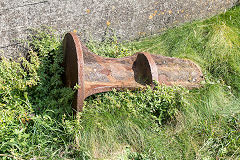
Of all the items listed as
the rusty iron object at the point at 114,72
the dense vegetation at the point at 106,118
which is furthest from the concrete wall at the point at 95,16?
the rusty iron object at the point at 114,72

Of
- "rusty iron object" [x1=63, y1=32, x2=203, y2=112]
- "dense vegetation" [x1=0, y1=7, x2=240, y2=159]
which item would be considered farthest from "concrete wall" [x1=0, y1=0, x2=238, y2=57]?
"rusty iron object" [x1=63, y1=32, x2=203, y2=112]

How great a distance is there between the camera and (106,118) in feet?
9.30

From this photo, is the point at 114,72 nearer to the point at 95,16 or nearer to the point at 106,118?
the point at 106,118

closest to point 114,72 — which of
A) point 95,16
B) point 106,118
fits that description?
point 106,118

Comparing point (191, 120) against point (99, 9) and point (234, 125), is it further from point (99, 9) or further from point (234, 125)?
point (99, 9)

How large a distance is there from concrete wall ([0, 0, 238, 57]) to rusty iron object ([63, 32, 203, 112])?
458 millimetres

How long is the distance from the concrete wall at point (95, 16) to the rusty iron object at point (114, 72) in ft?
1.50

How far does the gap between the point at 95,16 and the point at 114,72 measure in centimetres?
101

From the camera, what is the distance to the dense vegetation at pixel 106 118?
261 cm

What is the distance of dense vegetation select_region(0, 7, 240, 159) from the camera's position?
2.61m

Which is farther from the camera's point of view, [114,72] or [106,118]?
[114,72]

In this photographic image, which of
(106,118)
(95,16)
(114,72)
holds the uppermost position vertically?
(95,16)

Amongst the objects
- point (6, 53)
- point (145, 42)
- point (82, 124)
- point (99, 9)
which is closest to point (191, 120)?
point (82, 124)

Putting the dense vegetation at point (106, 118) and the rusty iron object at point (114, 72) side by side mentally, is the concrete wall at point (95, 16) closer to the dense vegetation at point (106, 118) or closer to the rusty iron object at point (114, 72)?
the dense vegetation at point (106, 118)
